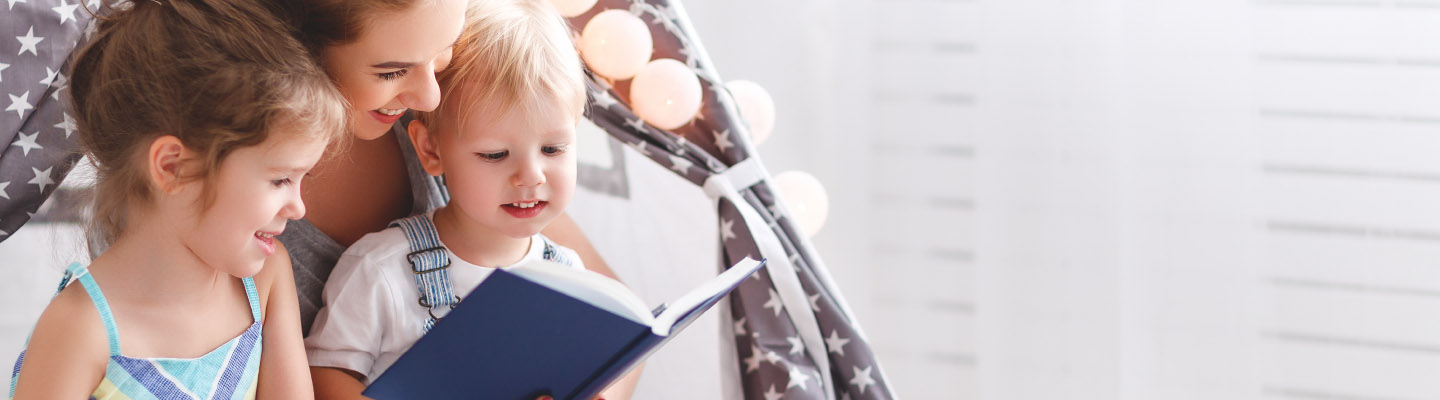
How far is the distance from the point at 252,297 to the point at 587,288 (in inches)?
12.9

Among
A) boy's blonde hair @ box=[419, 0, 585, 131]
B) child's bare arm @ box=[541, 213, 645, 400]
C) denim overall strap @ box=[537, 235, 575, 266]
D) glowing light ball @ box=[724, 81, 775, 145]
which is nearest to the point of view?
boy's blonde hair @ box=[419, 0, 585, 131]

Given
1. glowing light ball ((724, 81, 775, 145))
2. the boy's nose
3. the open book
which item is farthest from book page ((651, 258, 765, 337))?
glowing light ball ((724, 81, 775, 145))

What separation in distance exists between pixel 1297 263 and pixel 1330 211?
0.10 metres

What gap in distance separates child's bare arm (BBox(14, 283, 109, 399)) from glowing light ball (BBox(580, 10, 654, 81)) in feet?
2.04

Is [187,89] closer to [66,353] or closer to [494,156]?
[66,353]

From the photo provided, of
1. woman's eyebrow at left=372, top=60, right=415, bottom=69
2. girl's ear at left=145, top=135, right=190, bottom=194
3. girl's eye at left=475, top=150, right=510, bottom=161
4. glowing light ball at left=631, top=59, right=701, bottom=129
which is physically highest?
woman's eyebrow at left=372, top=60, right=415, bottom=69

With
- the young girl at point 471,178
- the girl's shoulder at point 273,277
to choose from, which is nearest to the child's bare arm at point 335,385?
the young girl at point 471,178

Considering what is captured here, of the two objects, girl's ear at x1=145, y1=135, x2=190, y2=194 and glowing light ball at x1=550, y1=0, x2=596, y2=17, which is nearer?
girl's ear at x1=145, y1=135, x2=190, y2=194

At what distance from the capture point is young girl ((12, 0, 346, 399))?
0.91 metres

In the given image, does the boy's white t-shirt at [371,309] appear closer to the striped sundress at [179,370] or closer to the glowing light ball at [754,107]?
the striped sundress at [179,370]

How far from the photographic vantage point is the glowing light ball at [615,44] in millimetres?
1352

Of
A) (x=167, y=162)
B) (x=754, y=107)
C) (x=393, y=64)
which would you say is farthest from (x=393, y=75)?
(x=754, y=107)

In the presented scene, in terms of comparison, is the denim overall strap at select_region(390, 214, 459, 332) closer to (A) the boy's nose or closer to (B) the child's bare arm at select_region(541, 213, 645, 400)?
(A) the boy's nose

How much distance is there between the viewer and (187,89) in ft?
2.99
